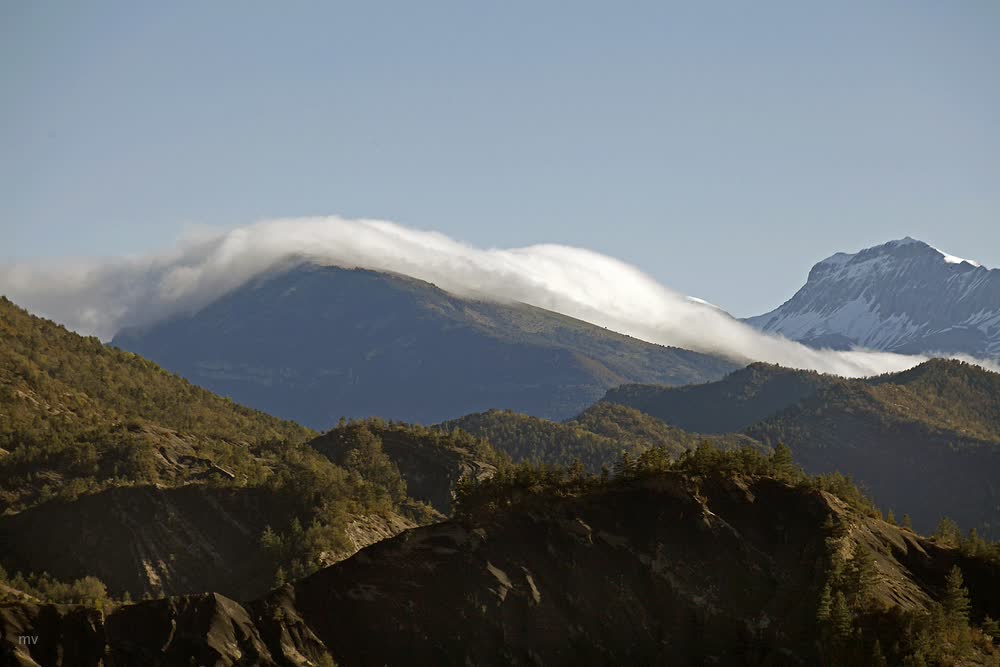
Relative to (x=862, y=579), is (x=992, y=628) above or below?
below

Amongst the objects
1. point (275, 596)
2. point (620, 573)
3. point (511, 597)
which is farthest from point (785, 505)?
point (275, 596)

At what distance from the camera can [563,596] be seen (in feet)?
338

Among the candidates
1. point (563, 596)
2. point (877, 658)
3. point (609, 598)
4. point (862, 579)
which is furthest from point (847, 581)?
point (563, 596)

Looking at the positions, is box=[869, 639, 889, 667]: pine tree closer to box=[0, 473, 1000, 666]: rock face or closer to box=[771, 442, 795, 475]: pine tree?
box=[0, 473, 1000, 666]: rock face

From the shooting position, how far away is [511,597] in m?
101

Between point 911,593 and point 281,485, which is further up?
point 911,593

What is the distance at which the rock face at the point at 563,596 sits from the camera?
9175 cm

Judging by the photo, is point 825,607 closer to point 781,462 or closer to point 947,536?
point 781,462

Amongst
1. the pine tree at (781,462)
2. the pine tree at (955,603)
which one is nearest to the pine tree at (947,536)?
the pine tree at (955,603)

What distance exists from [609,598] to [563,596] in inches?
141

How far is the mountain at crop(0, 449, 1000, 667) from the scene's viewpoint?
9225 cm

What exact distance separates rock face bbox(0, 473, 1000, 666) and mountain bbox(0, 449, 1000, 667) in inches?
4.8

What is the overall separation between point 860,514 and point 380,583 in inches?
1645

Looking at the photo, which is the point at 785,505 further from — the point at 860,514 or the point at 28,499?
the point at 28,499
